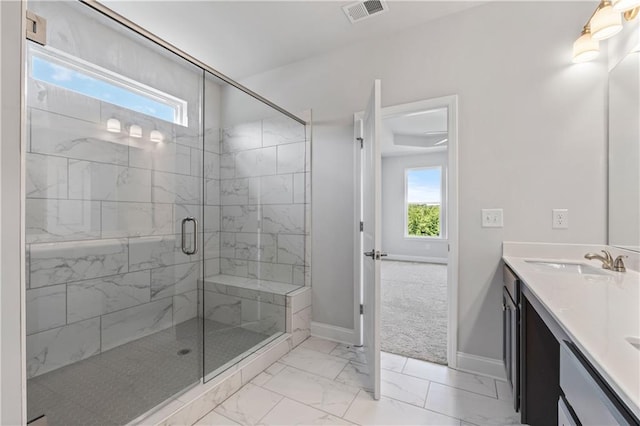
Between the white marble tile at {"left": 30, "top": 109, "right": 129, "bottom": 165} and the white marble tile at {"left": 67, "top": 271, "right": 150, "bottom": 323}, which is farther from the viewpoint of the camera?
the white marble tile at {"left": 67, "top": 271, "right": 150, "bottom": 323}

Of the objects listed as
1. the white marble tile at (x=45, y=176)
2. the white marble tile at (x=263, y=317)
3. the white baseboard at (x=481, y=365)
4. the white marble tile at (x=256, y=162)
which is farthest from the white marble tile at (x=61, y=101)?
the white baseboard at (x=481, y=365)

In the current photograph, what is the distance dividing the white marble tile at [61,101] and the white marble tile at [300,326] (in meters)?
2.38

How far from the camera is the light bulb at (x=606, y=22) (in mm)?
1486

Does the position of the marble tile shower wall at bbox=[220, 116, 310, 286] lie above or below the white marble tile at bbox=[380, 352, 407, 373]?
above

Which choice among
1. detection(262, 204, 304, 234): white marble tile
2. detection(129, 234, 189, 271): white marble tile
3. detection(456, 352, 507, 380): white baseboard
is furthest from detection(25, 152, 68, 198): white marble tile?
detection(456, 352, 507, 380): white baseboard

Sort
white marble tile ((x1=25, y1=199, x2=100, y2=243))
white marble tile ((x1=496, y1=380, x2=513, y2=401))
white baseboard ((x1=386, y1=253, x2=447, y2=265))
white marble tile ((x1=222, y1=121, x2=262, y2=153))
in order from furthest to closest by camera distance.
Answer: white baseboard ((x1=386, y1=253, x2=447, y2=265)), white marble tile ((x1=222, y1=121, x2=262, y2=153)), white marble tile ((x1=25, y1=199, x2=100, y2=243)), white marble tile ((x1=496, y1=380, x2=513, y2=401))

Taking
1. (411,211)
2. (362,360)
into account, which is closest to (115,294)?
(362,360)

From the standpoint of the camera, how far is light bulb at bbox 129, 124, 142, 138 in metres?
2.45

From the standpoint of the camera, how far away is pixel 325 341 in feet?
8.71

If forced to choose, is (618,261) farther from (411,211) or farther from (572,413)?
(411,211)

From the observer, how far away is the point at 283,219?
294cm

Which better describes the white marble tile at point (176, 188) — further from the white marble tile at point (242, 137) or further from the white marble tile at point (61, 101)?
the white marble tile at point (61, 101)

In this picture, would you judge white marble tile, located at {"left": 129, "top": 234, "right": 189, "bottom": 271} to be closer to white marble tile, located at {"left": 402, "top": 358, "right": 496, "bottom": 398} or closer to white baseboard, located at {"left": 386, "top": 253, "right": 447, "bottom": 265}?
white marble tile, located at {"left": 402, "top": 358, "right": 496, "bottom": 398}

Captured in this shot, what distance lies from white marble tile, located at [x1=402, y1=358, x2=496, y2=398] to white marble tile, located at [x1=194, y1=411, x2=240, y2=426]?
128cm
